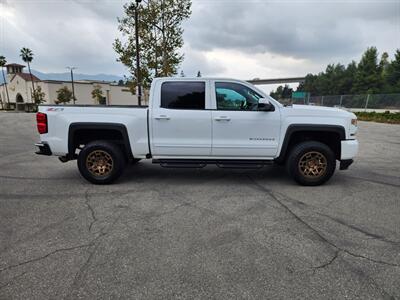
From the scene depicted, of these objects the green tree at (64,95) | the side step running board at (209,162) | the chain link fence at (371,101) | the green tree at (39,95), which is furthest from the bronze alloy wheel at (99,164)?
the green tree at (39,95)

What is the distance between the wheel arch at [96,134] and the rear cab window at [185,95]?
932mm

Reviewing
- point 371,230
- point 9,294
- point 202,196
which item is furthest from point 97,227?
point 371,230

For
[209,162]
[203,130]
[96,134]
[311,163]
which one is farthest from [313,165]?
[96,134]

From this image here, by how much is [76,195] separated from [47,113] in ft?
5.29

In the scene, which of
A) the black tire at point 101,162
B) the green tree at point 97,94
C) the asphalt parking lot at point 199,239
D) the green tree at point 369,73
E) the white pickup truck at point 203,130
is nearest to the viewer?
the asphalt parking lot at point 199,239

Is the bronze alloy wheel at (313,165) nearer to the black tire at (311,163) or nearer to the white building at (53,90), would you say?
the black tire at (311,163)

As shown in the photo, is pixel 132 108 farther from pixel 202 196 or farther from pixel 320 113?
pixel 320 113

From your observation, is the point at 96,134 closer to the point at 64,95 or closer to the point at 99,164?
the point at 99,164

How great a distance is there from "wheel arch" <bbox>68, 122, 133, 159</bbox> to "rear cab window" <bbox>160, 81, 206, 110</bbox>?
932 mm

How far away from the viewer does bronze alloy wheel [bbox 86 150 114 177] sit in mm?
4891

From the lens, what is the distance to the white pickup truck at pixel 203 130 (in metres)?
4.71

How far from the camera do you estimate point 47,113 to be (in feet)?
15.5

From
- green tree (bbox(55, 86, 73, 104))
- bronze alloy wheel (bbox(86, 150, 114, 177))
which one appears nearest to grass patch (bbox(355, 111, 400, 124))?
bronze alloy wheel (bbox(86, 150, 114, 177))

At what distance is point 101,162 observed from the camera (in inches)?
194
